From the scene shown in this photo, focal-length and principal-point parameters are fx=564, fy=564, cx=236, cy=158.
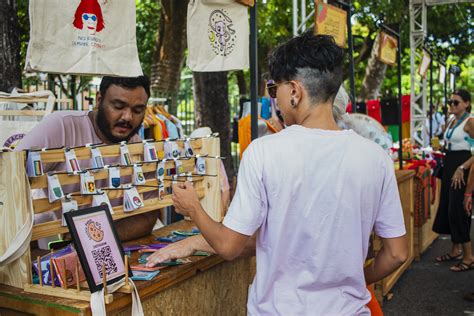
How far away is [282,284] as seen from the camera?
1.80 meters

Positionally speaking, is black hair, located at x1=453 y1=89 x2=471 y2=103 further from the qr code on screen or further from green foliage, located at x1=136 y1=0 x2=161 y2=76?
green foliage, located at x1=136 y1=0 x2=161 y2=76

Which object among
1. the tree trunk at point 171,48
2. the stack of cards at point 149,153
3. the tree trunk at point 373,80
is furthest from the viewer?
the tree trunk at point 373,80

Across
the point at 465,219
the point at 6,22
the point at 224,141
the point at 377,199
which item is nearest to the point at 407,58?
the point at 224,141

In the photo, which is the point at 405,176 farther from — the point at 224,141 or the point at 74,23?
the point at 74,23

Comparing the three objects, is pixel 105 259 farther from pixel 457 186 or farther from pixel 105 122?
pixel 457 186

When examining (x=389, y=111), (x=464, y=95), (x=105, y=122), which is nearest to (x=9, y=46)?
(x=105, y=122)

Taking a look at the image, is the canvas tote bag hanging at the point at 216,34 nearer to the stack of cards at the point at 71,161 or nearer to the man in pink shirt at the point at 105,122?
the man in pink shirt at the point at 105,122

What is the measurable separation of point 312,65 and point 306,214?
1.55 feet

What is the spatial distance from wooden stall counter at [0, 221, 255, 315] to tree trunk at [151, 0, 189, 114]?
7853 millimetres

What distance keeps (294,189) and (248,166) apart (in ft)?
0.52

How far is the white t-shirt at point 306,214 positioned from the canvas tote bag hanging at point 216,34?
6.26ft

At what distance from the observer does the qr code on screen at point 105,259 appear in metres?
1.92

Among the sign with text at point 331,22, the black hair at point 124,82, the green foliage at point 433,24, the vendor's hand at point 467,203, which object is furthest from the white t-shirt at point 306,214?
the green foliage at point 433,24

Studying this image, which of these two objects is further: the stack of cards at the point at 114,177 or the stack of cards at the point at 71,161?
the stack of cards at the point at 114,177
